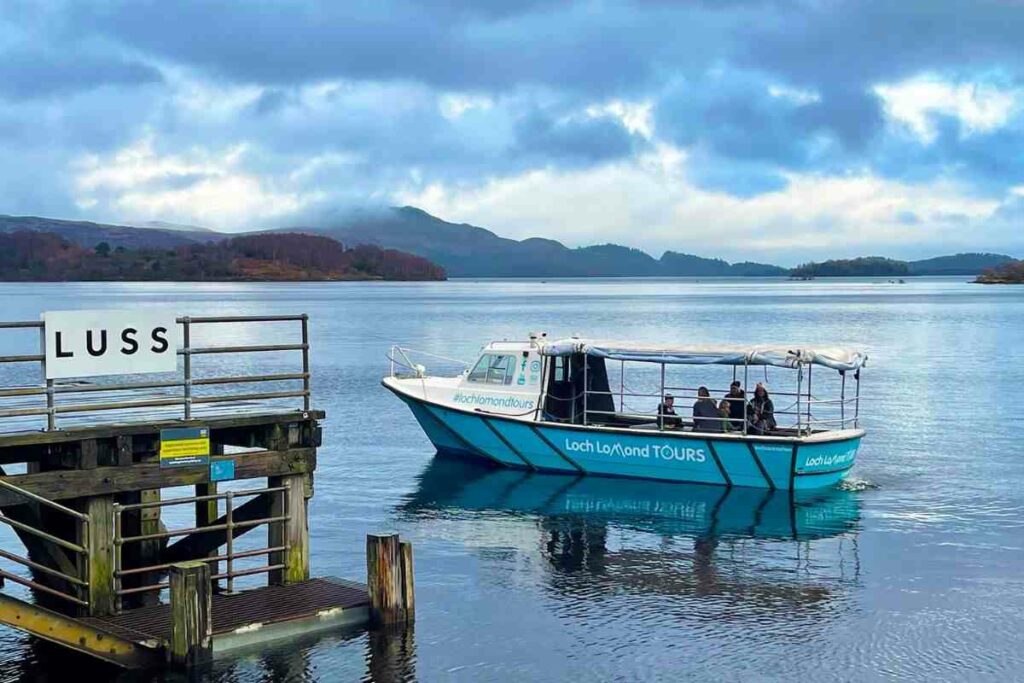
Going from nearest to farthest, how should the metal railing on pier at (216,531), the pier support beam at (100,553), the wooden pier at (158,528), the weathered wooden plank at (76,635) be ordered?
the weathered wooden plank at (76,635), the wooden pier at (158,528), the pier support beam at (100,553), the metal railing on pier at (216,531)

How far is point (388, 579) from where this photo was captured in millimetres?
17000

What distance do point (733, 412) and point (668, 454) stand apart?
1967 millimetres

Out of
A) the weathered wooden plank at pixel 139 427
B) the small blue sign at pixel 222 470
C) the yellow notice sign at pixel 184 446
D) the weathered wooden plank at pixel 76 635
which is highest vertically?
the weathered wooden plank at pixel 139 427

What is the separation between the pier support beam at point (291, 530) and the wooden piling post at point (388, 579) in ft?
4.04

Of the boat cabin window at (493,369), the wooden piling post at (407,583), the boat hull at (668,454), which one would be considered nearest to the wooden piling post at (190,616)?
the wooden piling post at (407,583)

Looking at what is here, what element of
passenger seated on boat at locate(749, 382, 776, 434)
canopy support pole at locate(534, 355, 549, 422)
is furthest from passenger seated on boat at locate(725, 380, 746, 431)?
canopy support pole at locate(534, 355, 549, 422)

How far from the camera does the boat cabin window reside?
31.9 metres

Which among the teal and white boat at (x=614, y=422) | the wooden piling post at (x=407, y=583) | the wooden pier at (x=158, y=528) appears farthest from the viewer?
the teal and white boat at (x=614, y=422)

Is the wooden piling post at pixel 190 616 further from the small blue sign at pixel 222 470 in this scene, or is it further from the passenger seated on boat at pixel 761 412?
the passenger seated on boat at pixel 761 412

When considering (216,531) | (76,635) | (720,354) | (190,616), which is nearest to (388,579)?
(216,531)

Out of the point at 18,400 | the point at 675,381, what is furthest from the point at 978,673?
the point at 675,381

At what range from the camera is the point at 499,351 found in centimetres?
3212

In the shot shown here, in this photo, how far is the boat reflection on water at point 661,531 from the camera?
2077cm

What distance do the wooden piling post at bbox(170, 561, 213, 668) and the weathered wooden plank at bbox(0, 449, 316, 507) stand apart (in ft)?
5.51
